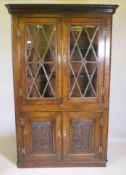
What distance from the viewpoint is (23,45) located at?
2355 millimetres

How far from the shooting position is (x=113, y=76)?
3197mm

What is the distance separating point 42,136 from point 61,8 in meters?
1.49

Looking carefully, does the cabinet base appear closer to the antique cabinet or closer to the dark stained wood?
the antique cabinet

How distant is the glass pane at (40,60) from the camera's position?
237cm

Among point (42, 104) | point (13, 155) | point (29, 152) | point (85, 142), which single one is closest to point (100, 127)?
point (85, 142)

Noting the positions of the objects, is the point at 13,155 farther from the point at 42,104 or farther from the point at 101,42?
the point at 101,42

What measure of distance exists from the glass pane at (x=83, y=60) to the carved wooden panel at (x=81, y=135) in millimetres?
330

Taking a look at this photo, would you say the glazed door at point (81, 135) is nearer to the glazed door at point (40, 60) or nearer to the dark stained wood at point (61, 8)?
the glazed door at point (40, 60)

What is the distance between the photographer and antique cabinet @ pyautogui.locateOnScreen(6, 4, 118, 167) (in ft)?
7.61

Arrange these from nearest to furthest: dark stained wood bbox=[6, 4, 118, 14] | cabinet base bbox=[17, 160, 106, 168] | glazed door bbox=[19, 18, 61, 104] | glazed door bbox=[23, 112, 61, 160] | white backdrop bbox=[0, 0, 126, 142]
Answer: dark stained wood bbox=[6, 4, 118, 14]
glazed door bbox=[19, 18, 61, 104]
glazed door bbox=[23, 112, 61, 160]
cabinet base bbox=[17, 160, 106, 168]
white backdrop bbox=[0, 0, 126, 142]

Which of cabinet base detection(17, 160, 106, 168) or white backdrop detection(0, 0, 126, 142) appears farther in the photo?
white backdrop detection(0, 0, 126, 142)

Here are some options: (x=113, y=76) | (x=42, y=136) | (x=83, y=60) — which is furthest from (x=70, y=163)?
(x=113, y=76)

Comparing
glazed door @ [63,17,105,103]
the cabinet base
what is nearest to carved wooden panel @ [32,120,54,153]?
the cabinet base

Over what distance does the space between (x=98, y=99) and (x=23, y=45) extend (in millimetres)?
1058
